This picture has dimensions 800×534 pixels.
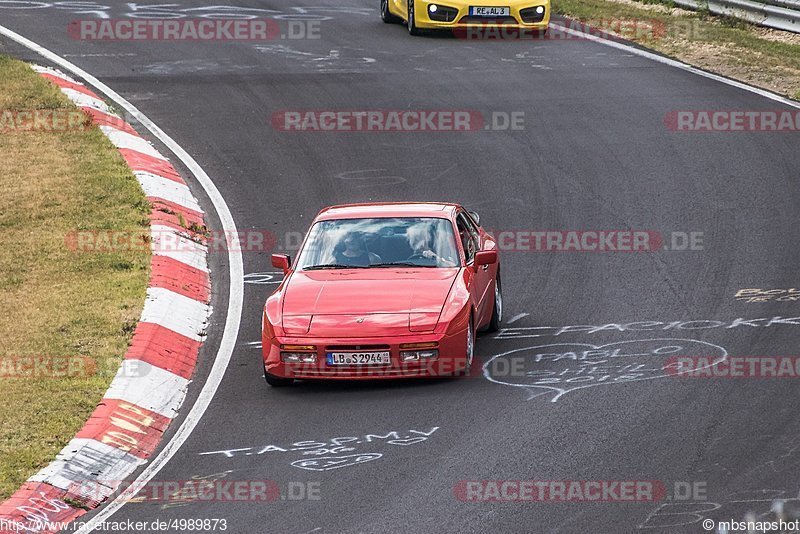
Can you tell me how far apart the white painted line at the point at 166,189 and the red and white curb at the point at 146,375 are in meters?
0.01

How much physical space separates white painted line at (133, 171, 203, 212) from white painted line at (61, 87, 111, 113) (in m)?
2.87

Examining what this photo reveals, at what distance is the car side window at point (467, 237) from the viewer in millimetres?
12508

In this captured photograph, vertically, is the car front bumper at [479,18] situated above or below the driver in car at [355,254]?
above

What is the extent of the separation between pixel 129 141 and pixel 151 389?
7940 mm

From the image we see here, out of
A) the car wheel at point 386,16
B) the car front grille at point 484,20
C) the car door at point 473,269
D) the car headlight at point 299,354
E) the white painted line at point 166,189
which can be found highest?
the car front grille at point 484,20

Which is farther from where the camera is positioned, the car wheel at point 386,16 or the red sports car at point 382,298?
the car wheel at point 386,16

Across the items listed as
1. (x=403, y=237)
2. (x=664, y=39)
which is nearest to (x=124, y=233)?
(x=403, y=237)

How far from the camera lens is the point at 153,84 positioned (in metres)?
21.7

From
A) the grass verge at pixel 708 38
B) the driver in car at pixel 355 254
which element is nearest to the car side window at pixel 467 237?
the driver in car at pixel 355 254

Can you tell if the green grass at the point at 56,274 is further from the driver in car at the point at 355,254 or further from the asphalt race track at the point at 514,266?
the driver in car at the point at 355,254

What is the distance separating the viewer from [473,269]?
1212 centimetres

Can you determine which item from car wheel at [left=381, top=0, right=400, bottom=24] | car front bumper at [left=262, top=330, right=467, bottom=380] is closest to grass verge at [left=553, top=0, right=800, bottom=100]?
car wheel at [left=381, top=0, right=400, bottom=24]

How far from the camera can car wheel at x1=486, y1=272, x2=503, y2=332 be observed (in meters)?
12.6

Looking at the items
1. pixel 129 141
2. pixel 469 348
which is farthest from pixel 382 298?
pixel 129 141
